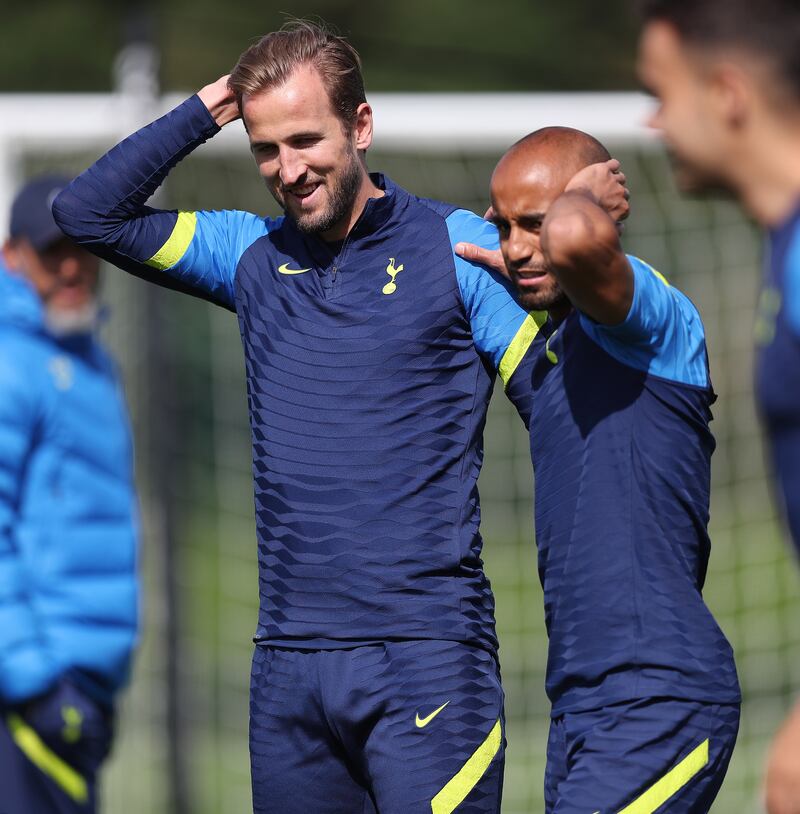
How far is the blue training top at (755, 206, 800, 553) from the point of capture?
207cm

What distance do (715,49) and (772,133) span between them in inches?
5.8

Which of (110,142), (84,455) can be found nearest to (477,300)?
(84,455)

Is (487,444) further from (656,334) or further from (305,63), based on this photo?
(656,334)

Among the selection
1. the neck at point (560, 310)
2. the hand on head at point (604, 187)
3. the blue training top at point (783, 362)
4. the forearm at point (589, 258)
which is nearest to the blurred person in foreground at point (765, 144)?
the blue training top at point (783, 362)

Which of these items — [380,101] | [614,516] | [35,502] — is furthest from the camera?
[380,101]

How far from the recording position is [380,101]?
7000 millimetres

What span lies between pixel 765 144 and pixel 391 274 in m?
1.24

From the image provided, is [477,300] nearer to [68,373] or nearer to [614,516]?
[614,516]

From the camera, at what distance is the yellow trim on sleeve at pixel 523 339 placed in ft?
10.3

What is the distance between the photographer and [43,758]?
4508 millimetres

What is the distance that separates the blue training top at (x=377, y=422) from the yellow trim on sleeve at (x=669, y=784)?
0.56 m

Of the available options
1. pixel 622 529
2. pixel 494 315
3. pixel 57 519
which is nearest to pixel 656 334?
pixel 622 529

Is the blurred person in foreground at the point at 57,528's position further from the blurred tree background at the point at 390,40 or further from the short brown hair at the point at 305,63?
the blurred tree background at the point at 390,40

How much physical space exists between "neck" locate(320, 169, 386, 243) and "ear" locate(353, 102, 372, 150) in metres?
0.06
